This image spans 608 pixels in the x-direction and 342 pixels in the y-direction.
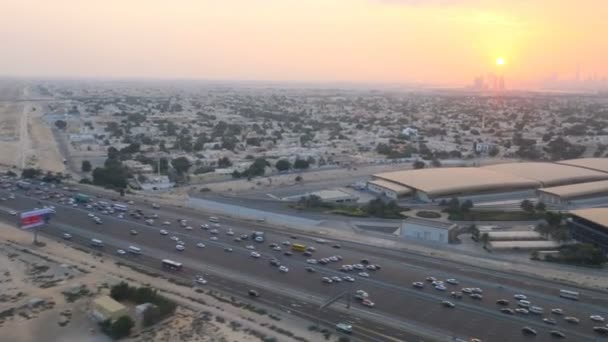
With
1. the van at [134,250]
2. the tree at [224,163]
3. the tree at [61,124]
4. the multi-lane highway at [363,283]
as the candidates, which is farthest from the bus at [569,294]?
the tree at [61,124]

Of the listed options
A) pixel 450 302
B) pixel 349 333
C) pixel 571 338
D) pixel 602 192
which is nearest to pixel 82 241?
pixel 349 333

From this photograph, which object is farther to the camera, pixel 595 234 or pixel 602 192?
pixel 602 192

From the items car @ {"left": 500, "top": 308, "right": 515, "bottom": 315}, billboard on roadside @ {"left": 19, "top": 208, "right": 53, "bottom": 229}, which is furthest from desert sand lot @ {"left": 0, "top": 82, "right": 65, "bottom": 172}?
car @ {"left": 500, "top": 308, "right": 515, "bottom": 315}

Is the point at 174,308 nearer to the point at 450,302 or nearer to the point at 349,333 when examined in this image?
the point at 349,333

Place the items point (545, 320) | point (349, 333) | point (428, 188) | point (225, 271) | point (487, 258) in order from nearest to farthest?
point (349, 333) < point (545, 320) < point (225, 271) < point (487, 258) < point (428, 188)

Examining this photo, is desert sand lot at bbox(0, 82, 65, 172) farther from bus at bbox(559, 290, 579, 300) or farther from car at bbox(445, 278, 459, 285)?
bus at bbox(559, 290, 579, 300)

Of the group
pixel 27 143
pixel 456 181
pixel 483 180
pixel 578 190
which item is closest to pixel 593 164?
pixel 578 190

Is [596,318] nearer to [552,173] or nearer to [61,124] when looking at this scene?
[552,173]
